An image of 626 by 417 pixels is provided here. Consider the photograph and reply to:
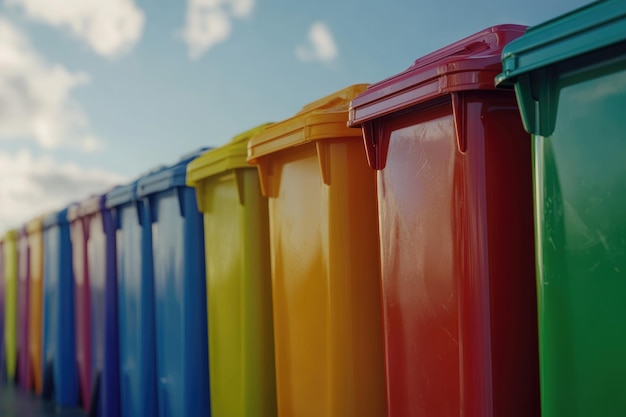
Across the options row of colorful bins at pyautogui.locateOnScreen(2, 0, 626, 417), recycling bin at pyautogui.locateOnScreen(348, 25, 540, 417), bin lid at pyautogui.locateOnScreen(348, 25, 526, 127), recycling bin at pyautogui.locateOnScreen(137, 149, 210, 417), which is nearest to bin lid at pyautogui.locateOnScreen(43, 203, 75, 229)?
recycling bin at pyautogui.locateOnScreen(137, 149, 210, 417)

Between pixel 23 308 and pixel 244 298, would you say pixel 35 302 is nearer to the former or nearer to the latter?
pixel 23 308

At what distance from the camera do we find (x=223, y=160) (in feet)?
12.0

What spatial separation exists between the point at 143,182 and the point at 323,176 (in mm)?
1954

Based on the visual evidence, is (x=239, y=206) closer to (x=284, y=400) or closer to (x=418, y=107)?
(x=284, y=400)

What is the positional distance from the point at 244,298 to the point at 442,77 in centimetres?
175

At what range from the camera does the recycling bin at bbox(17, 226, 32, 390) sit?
8.11 metres

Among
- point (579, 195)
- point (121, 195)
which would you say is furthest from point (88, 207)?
point (579, 195)

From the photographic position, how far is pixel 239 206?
356 centimetres

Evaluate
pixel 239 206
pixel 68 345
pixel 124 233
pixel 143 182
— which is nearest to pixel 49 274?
pixel 68 345

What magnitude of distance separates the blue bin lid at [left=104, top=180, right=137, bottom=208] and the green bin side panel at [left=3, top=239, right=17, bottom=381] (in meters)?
4.25

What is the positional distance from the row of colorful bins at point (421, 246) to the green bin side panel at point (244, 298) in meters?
0.01

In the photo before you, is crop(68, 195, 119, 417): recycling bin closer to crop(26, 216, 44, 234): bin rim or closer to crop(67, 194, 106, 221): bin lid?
crop(67, 194, 106, 221): bin lid

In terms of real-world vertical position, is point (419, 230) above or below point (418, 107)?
below

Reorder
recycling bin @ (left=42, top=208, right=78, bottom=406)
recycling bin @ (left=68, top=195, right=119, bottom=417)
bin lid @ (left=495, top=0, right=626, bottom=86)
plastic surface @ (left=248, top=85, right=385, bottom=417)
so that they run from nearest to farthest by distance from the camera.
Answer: bin lid @ (left=495, top=0, right=626, bottom=86), plastic surface @ (left=248, top=85, right=385, bottom=417), recycling bin @ (left=68, top=195, right=119, bottom=417), recycling bin @ (left=42, top=208, right=78, bottom=406)
